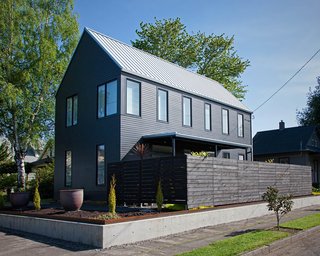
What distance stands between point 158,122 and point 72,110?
526 cm

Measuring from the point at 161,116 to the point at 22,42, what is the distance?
36.8ft

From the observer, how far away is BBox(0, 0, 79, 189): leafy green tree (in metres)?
23.2

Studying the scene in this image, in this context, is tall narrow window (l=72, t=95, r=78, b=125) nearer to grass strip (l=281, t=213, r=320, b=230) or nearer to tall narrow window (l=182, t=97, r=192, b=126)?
tall narrow window (l=182, t=97, r=192, b=126)

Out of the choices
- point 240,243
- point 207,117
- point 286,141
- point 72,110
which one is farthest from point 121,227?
point 286,141

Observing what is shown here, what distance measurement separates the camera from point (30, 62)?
78.4ft

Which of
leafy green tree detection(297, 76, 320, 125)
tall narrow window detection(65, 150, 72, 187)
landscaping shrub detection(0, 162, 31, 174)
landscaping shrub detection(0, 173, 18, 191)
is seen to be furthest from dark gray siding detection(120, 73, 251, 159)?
leafy green tree detection(297, 76, 320, 125)

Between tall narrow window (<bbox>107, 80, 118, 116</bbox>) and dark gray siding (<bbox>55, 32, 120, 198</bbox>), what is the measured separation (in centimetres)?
30

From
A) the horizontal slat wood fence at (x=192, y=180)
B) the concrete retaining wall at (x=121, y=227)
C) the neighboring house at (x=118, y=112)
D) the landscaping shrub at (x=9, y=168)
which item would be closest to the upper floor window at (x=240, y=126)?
the neighboring house at (x=118, y=112)

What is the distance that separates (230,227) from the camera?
1163cm

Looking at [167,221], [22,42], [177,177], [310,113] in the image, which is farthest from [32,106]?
[310,113]

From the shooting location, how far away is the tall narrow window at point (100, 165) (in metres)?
17.5

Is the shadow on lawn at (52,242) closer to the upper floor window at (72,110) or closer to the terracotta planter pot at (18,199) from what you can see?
the terracotta planter pot at (18,199)

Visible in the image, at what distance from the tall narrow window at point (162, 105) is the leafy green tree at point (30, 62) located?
9207mm

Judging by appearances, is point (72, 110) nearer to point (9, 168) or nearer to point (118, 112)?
point (118, 112)
